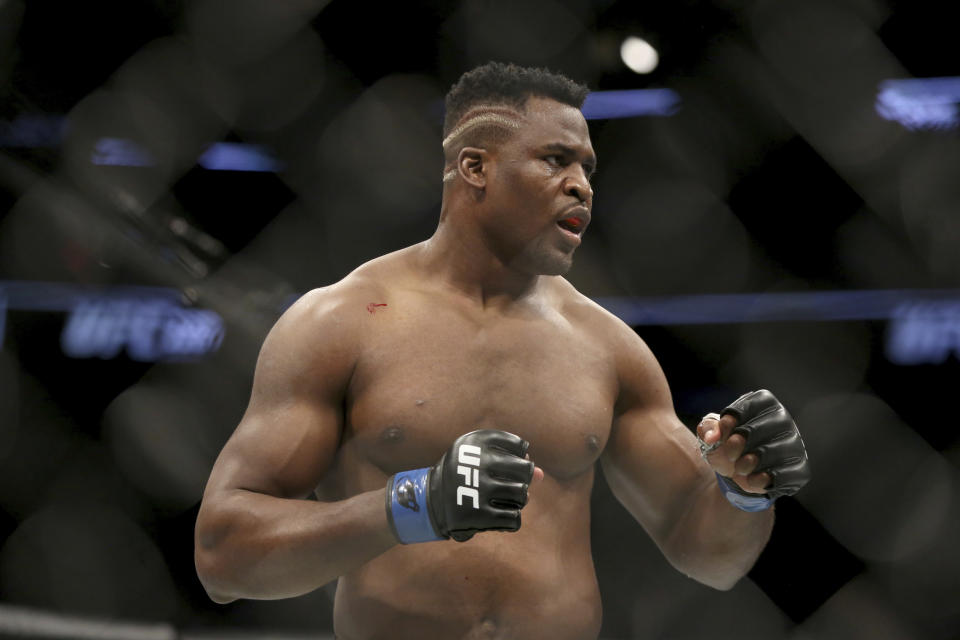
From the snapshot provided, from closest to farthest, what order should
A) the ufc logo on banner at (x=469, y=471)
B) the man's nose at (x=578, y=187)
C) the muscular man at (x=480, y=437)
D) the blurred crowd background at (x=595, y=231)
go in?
the ufc logo on banner at (x=469, y=471) < the muscular man at (x=480, y=437) < the man's nose at (x=578, y=187) < the blurred crowd background at (x=595, y=231)

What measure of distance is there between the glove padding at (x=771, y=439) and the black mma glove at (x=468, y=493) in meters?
0.25

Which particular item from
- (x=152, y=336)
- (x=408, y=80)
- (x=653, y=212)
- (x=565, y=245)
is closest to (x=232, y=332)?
(x=152, y=336)

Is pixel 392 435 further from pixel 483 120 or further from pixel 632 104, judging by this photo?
pixel 632 104

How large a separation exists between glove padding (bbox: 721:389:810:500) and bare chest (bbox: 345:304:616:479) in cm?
26

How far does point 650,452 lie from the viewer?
1.34 m

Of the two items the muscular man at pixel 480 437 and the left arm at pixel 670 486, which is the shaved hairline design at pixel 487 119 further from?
the left arm at pixel 670 486

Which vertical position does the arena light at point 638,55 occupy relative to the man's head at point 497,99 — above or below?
below

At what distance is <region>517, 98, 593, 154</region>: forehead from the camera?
1.32m

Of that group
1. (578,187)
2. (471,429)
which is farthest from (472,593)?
(578,187)

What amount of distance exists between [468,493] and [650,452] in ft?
1.47

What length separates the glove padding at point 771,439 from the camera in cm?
106

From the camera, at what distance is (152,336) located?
2.37m

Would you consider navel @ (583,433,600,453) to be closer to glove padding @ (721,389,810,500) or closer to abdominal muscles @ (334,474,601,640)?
abdominal muscles @ (334,474,601,640)

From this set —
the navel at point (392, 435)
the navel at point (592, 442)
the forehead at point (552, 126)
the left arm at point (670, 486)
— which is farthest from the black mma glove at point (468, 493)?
the forehead at point (552, 126)
